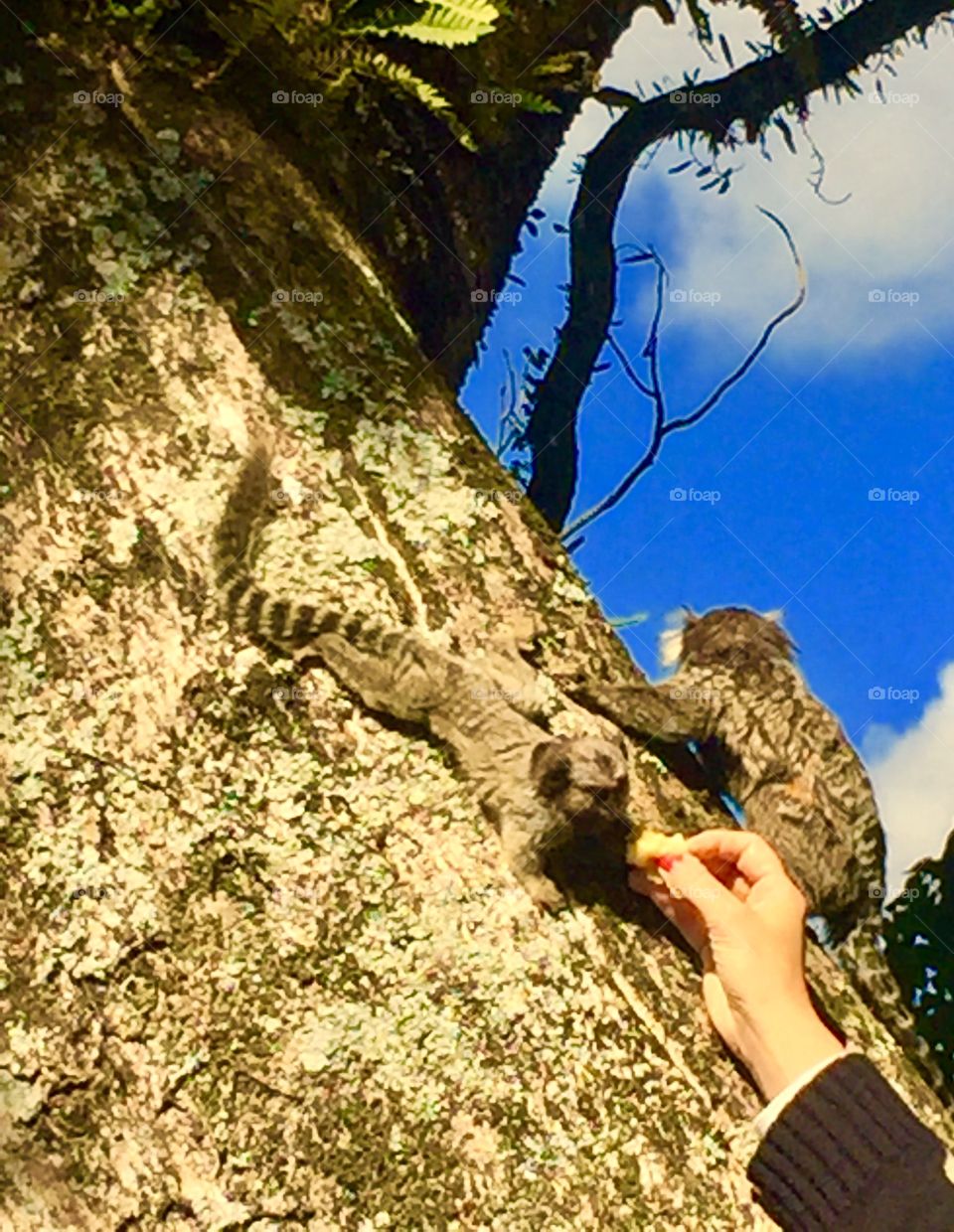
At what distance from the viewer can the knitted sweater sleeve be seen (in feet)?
5.52

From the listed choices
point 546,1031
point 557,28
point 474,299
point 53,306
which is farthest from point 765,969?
point 557,28

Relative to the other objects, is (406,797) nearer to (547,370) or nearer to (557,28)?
(557,28)

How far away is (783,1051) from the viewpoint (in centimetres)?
185

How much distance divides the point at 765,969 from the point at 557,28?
2.77 m

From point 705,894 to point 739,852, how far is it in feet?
0.55

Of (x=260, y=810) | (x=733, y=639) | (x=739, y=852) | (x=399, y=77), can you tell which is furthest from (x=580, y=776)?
(x=399, y=77)

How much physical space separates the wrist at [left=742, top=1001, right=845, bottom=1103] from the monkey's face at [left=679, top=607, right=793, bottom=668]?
1310mm

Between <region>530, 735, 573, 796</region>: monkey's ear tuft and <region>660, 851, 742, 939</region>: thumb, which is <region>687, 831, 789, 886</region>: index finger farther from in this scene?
<region>530, 735, 573, 796</region>: monkey's ear tuft

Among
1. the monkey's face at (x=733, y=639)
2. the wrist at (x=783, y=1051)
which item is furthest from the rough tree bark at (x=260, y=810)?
the monkey's face at (x=733, y=639)

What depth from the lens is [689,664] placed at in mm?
3229

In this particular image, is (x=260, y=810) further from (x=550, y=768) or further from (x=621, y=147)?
(x=621, y=147)

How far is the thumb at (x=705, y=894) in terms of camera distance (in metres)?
1.95

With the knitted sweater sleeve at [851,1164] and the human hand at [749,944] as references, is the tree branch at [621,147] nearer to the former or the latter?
the human hand at [749,944]

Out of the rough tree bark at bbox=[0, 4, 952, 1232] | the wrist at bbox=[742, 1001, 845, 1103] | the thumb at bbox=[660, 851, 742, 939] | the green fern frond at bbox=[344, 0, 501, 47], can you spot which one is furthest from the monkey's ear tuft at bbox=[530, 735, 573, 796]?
the green fern frond at bbox=[344, 0, 501, 47]
